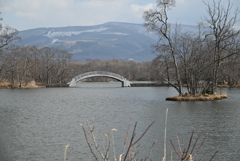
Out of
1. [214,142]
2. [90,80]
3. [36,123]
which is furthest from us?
[90,80]

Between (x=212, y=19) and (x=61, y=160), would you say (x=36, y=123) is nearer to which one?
(x=61, y=160)

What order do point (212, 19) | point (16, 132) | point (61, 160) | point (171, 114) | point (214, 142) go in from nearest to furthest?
point (61, 160) < point (214, 142) < point (16, 132) < point (171, 114) < point (212, 19)

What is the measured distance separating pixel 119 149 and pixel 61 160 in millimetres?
2176

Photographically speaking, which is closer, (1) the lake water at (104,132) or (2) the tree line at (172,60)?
(1) the lake water at (104,132)

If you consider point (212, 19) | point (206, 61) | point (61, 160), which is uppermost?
point (212, 19)

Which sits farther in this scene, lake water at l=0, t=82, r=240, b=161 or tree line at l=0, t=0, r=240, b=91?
tree line at l=0, t=0, r=240, b=91

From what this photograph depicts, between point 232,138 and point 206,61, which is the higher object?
point 206,61

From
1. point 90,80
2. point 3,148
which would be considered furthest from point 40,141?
point 90,80

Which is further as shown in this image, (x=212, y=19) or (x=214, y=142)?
(x=212, y=19)

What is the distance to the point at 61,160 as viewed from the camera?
10.3m

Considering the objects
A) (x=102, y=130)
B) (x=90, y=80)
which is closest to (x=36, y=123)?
(x=102, y=130)

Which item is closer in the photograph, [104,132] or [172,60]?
[104,132]

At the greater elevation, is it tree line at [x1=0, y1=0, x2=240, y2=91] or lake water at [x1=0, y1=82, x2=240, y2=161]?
tree line at [x1=0, y1=0, x2=240, y2=91]

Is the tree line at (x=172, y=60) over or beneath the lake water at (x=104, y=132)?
over
